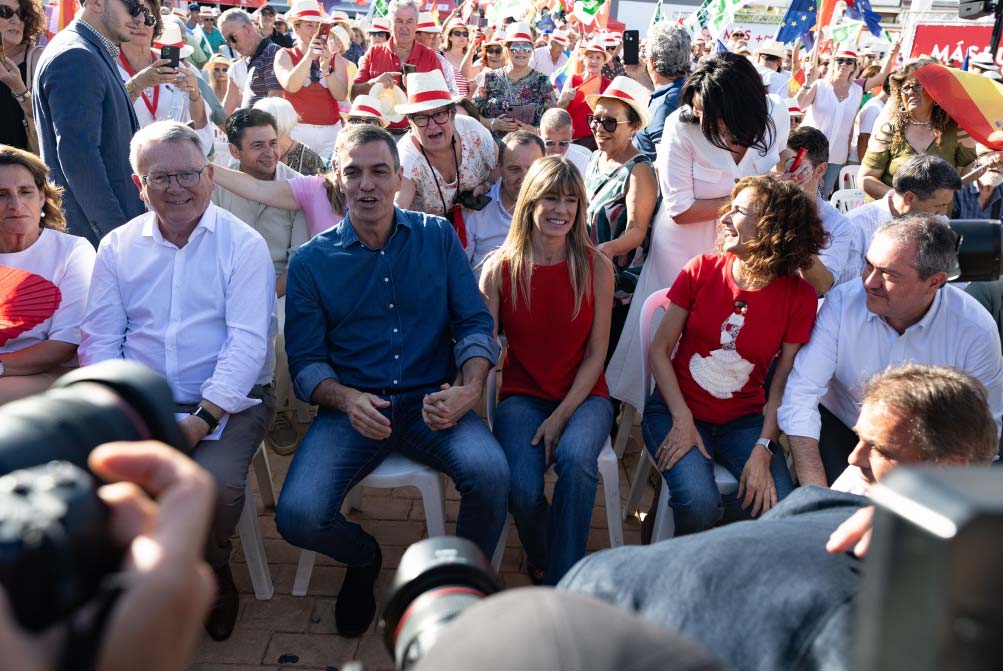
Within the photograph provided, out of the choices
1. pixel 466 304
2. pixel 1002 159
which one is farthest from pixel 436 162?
pixel 1002 159

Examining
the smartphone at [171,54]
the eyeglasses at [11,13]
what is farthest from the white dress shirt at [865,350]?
the eyeglasses at [11,13]

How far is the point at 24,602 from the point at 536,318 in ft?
7.99

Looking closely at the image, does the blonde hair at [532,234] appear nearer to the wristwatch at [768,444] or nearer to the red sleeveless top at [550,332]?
the red sleeveless top at [550,332]

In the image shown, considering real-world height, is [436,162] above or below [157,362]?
above

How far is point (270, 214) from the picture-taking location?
12.2 feet

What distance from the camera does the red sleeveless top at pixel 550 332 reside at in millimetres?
2939

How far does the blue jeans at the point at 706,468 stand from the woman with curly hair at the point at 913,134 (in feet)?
7.08

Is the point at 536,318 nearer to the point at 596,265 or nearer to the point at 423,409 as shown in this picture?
the point at 596,265

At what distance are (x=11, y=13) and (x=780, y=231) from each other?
363cm

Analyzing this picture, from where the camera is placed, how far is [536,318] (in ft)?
9.70

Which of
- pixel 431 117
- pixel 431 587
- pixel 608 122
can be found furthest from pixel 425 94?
pixel 431 587

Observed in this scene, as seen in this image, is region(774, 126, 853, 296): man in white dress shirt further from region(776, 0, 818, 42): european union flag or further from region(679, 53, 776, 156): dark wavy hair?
region(776, 0, 818, 42): european union flag

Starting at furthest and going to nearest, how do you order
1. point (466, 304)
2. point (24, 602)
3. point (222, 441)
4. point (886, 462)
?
point (466, 304)
point (222, 441)
point (886, 462)
point (24, 602)

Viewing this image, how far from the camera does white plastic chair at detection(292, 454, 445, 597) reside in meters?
2.65
